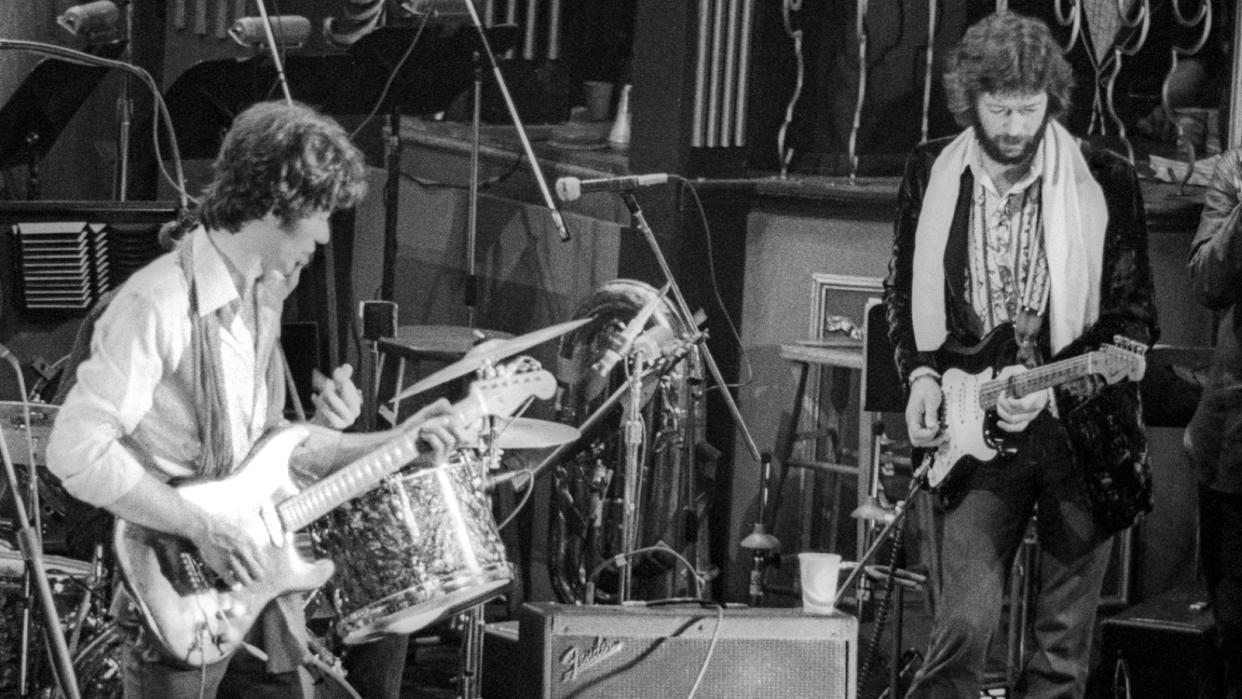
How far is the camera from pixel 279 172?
12.5 feet

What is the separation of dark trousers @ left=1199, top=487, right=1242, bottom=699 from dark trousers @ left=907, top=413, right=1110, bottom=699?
1.61 feet

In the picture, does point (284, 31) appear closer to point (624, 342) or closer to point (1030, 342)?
point (624, 342)

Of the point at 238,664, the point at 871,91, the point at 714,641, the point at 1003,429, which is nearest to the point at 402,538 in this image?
the point at 238,664

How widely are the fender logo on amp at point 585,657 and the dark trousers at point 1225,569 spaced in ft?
5.32

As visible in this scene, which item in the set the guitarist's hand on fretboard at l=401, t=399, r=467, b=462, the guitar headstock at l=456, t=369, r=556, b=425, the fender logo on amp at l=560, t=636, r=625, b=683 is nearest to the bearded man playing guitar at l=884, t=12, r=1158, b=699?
the fender logo on amp at l=560, t=636, r=625, b=683

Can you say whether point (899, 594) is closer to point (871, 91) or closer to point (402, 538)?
point (402, 538)

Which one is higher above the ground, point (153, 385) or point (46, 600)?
point (153, 385)

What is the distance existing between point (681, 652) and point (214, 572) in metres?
1.36

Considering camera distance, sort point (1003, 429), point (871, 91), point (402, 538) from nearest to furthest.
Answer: point (402, 538)
point (1003, 429)
point (871, 91)

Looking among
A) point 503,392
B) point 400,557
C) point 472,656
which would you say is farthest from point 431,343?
point 400,557

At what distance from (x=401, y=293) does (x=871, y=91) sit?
97.8 inches

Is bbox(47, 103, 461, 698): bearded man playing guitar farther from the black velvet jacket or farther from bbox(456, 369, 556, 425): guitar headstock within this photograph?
the black velvet jacket

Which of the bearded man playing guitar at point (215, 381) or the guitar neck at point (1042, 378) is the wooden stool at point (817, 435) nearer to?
the guitar neck at point (1042, 378)

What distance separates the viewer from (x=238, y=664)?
389cm
